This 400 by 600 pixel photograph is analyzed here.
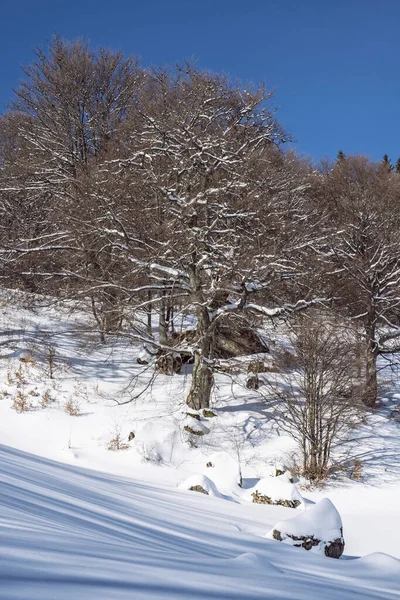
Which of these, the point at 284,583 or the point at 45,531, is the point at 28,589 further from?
the point at 284,583

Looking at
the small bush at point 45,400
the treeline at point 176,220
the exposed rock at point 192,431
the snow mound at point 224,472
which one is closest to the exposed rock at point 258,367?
the treeline at point 176,220

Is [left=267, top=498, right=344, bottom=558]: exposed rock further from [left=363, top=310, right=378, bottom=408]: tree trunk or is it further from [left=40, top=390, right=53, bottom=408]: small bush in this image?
[left=40, top=390, right=53, bottom=408]: small bush

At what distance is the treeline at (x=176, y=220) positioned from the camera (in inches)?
478

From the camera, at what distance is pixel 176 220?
42.9 ft

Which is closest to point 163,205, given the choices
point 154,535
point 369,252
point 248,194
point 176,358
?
point 248,194

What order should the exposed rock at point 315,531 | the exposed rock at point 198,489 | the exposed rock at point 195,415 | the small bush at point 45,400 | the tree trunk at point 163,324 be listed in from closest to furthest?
1. the exposed rock at point 315,531
2. the exposed rock at point 198,489
3. the exposed rock at point 195,415
4. the small bush at point 45,400
5. the tree trunk at point 163,324

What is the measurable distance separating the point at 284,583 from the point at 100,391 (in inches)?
468

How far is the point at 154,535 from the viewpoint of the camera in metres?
3.02

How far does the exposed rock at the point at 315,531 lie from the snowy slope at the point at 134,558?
963 mm

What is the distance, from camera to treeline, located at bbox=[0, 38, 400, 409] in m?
12.1

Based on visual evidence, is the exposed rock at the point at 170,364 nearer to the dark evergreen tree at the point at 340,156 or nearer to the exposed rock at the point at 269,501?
the exposed rock at the point at 269,501

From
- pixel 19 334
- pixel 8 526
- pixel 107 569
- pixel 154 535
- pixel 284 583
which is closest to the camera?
pixel 107 569

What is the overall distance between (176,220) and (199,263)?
A: 197cm

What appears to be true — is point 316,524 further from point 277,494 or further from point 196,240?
point 196,240
